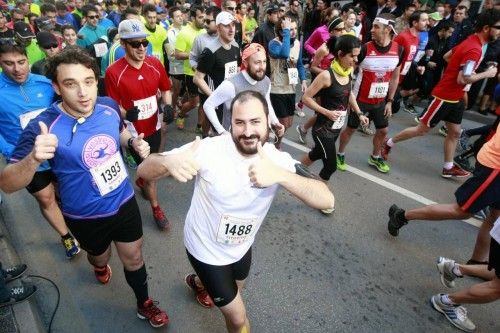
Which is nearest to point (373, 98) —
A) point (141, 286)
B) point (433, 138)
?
point (433, 138)

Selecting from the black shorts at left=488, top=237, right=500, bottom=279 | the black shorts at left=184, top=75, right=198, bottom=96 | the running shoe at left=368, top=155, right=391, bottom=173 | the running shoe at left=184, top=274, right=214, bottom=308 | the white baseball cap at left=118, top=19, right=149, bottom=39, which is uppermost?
the white baseball cap at left=118, top=19, right=149, bottom=39

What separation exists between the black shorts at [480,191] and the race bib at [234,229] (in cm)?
205

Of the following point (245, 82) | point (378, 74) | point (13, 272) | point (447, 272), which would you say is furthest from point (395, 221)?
point (13, 272)

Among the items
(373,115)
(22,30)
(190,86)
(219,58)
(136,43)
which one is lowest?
(190,86)

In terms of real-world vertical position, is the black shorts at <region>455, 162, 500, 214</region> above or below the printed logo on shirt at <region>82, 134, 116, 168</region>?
below

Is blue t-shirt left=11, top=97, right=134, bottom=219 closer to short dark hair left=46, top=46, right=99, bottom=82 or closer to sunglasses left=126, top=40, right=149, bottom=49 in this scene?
short dark hair left=46, top=46, right=99, bottom=82

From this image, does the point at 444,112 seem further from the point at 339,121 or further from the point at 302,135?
the point at 302,135

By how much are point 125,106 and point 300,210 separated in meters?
2.36

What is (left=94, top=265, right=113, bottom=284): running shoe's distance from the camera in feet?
10.0

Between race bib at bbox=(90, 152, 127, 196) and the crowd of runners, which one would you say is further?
race bib at bbox=(90, 152, 127, 196)

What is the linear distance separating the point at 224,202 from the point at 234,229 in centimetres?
18

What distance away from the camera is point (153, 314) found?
273cm

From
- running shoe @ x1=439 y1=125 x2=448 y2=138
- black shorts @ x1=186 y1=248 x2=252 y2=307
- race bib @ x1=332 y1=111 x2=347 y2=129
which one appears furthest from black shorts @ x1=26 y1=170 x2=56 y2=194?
running shoe @ x1=439 y1=125 x2=448 y2=138

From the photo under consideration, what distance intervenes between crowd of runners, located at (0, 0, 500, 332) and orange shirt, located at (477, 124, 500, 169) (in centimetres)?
1
